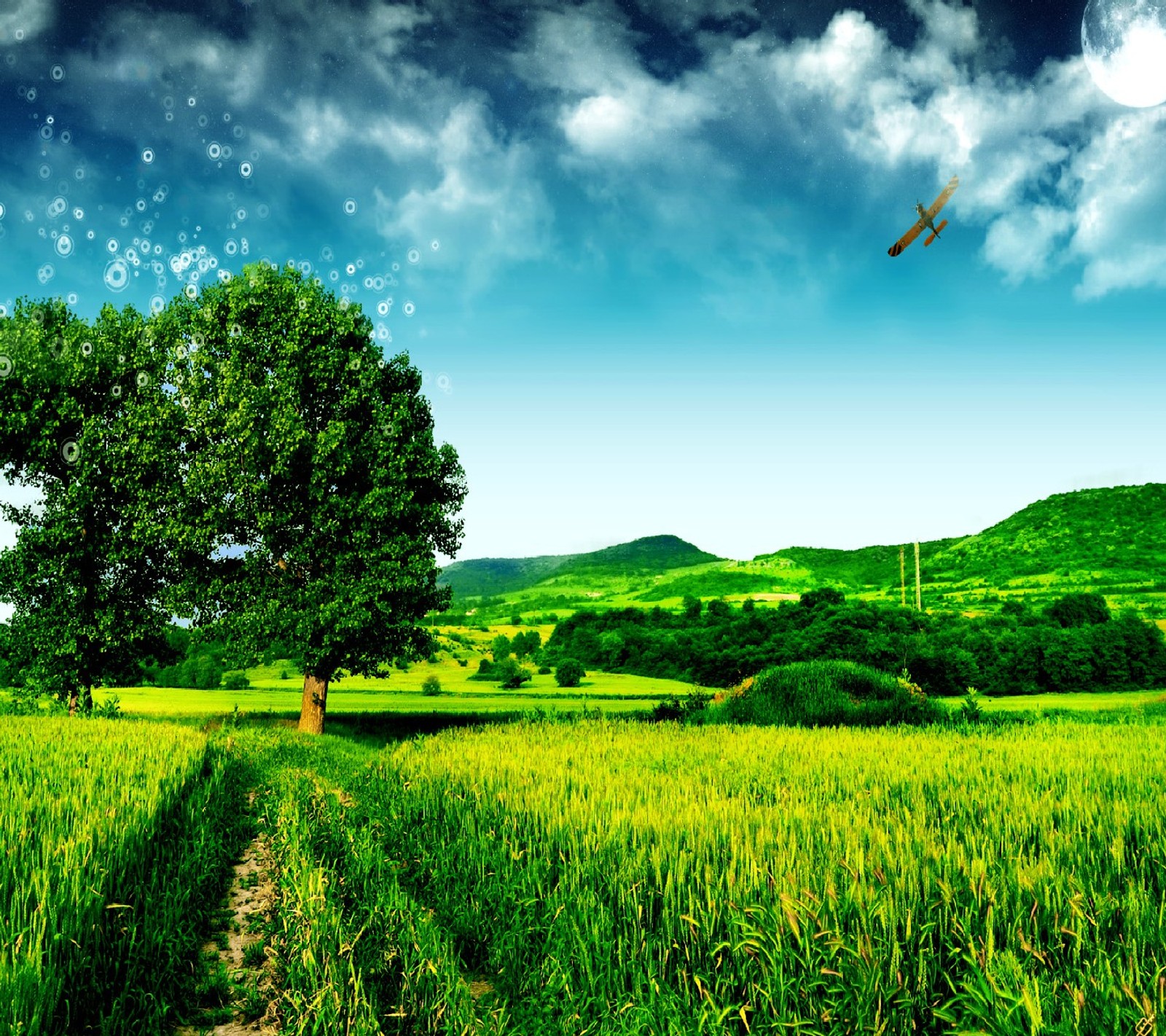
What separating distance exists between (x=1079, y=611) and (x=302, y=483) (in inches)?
3361

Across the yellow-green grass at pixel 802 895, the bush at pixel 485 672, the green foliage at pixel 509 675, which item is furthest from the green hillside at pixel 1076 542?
the yellow-green grass at pixel 802 895

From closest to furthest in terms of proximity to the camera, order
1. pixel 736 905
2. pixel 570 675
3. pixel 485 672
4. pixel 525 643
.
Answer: pixel 736 905 < pixel 485 672 < pixel 570 675 < pixel 525 643

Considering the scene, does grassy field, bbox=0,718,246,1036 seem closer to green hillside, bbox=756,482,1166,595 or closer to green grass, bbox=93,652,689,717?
green grass, bbox=93,652,689,717

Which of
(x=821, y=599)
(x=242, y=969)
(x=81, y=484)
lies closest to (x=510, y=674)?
(x=81, y=484)

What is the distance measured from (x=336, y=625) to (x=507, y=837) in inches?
638

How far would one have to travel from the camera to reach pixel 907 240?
16.4m

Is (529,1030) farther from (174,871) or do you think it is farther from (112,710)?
(112,710)

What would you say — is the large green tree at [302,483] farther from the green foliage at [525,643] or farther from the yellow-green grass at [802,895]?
the green foliage at [525,643]

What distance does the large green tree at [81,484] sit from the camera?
23.1m

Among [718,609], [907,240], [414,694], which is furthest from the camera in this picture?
[718,609]

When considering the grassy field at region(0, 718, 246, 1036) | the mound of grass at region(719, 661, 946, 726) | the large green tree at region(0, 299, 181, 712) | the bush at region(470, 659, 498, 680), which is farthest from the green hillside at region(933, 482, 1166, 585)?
the grassy field at region(0, 718, 246, 1036)

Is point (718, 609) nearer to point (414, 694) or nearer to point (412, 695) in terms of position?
point (414, 694)

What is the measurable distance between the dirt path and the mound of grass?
64.4 ft

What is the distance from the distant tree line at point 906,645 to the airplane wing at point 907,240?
52.2m
